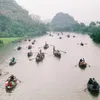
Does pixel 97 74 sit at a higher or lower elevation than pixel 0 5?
lower

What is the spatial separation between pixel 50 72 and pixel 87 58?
1525 centimetres

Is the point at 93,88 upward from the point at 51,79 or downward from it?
upward

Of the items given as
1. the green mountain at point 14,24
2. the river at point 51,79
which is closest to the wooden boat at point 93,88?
the river at point 51,79

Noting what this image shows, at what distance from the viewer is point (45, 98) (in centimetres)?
3316

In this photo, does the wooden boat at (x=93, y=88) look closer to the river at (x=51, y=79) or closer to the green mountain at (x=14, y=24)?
the river at (x=51, y=79)

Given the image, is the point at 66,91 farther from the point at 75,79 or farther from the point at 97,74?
the point at 97,74

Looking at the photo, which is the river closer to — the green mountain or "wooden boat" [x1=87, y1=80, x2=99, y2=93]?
"wooden boat" [x1=87, y1=80, x2=99, y2=93]

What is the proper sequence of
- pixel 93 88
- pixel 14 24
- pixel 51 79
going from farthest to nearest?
pixel 14 24 → pixel 51 79 → pixel 93 88

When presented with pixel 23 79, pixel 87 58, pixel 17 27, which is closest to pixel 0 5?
pixel 17 27

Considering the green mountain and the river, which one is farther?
the green mountain

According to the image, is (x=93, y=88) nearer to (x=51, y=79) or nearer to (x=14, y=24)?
(x=51, y=79)

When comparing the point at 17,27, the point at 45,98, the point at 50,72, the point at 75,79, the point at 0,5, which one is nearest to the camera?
the point at 45,98

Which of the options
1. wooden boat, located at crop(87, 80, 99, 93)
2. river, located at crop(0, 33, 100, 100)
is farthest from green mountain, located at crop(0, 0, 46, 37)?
wooden boat, located at crop(87, 80, 99, 93)

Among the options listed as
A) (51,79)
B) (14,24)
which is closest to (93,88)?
(51,79)
